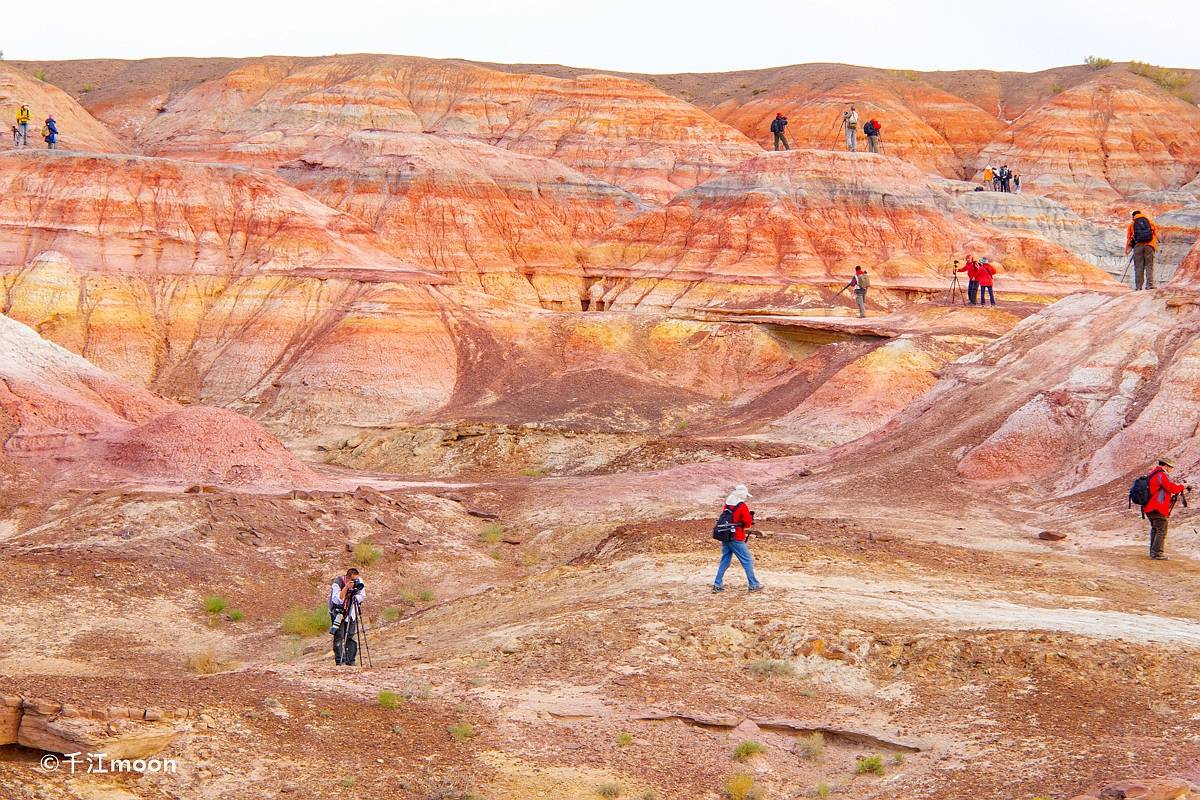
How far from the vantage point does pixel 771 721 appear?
43.7 ft

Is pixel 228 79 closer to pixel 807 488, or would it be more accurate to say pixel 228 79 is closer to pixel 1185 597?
pixel 807 488

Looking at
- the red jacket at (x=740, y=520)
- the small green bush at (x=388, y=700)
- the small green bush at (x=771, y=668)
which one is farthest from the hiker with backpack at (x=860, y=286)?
the small green bush at (x=388, y=700)

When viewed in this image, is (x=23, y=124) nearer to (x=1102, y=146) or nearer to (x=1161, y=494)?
(x=1161, y=494)

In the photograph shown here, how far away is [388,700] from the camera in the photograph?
1336 cm

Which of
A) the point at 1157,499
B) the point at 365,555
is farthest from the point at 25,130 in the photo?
the point at 1157,499

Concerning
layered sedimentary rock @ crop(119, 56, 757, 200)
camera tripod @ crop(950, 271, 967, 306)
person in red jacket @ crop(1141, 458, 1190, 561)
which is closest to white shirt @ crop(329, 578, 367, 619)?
person in red jacket @ crop(1141, 458, 1190, 561)

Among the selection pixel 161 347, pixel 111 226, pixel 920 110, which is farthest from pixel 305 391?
pixel 920 110

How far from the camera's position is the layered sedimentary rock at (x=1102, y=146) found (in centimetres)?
7288

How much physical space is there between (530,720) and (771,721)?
2.27m

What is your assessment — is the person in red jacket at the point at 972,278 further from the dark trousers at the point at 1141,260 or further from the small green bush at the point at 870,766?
the small green bush at the point at 870,766

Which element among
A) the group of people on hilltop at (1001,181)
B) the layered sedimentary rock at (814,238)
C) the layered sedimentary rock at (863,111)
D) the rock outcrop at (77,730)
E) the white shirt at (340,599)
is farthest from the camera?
the layered sedimentary rock at (863,111)

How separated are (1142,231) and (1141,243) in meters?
0.54

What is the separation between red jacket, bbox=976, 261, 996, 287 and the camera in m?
43.3

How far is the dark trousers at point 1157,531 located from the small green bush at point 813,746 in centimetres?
859
